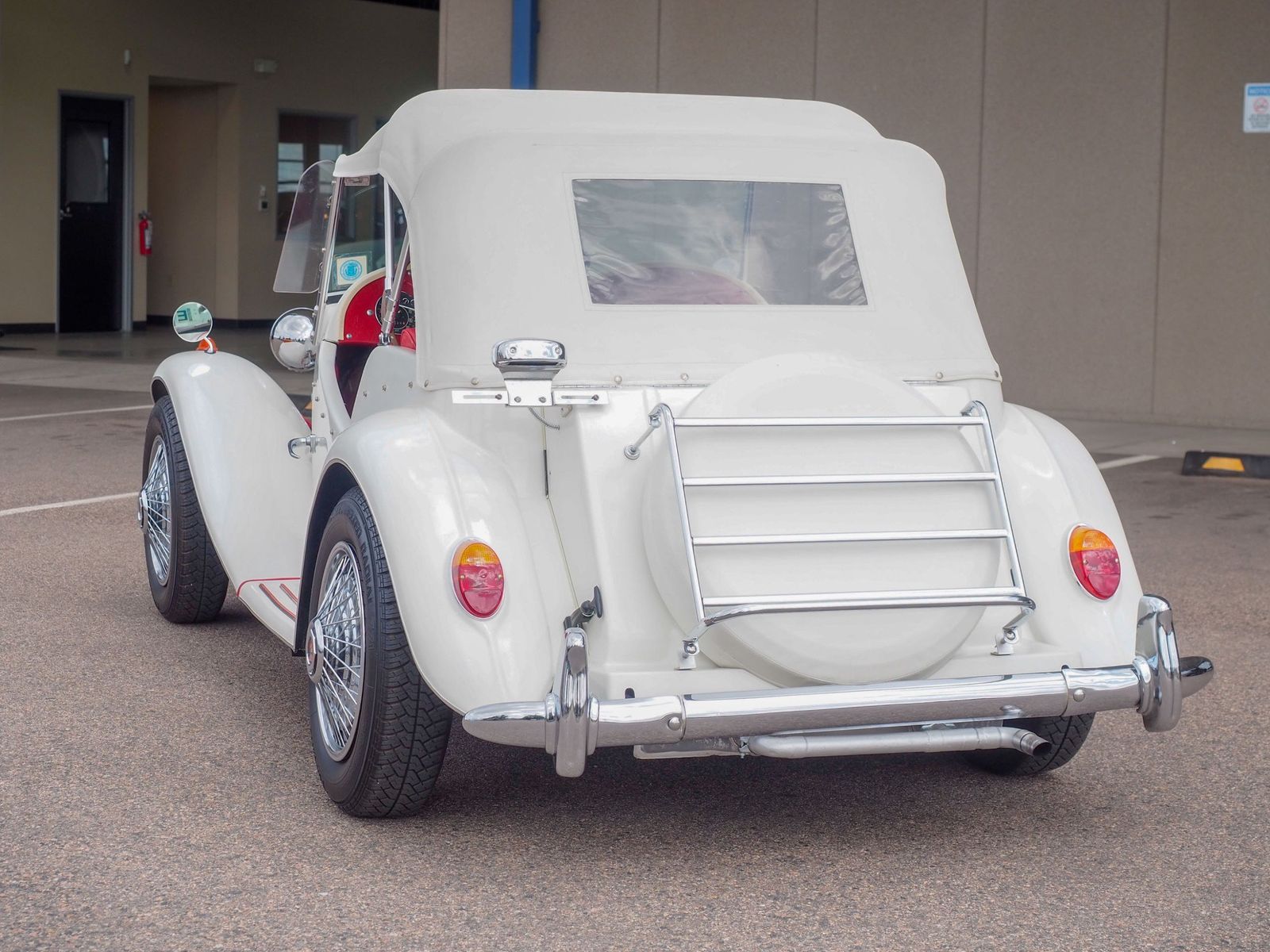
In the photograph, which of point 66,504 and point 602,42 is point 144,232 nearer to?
point 602,42

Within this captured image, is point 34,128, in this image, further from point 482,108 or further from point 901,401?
point 901,401

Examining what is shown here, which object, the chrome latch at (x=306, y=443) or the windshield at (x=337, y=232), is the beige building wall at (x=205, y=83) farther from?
the chrome latch at (x=306, y=443)

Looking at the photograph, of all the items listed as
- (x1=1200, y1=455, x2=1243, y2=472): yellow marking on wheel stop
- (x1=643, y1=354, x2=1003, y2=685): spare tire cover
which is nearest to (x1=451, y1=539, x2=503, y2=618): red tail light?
(x1=643, y1=354, x2=1003, y2=685): spare tire cover

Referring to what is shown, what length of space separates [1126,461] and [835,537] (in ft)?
25.2

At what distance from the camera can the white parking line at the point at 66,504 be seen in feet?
25.3

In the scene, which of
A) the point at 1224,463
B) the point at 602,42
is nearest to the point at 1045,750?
the point at 1224,463

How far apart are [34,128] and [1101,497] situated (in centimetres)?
1812

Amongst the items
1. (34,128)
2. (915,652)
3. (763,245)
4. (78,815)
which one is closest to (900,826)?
(915,652)

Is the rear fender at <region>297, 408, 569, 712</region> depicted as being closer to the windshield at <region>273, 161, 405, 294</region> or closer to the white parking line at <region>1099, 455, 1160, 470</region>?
the windshield at <region>273, 161, 405, 294</region>

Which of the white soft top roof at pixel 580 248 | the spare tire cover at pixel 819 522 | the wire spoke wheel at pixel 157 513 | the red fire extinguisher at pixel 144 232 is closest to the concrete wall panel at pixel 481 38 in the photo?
the red fire extinguisher at pixel 144 232

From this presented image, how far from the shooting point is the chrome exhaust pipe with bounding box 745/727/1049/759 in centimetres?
329

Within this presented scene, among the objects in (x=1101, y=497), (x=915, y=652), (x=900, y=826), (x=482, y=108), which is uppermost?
(x=482, y=108)

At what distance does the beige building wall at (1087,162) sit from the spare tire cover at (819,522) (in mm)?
9684

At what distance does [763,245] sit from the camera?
4219mm
